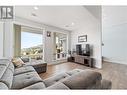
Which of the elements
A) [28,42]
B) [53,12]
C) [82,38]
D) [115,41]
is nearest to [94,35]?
[82,38]

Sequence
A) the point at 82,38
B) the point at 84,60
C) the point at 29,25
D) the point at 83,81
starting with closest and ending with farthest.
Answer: the point at 83,81, the point at 29,25, the point at 84,60, the point at 82,38

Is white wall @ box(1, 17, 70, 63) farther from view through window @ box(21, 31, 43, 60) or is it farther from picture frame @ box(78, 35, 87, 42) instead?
picture frame @ box(78, 35, 87, 42)

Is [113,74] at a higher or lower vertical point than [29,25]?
lower

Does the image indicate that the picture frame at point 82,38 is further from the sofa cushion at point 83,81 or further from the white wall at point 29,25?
the sofa cushion at point 83,81

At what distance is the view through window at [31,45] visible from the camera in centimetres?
555

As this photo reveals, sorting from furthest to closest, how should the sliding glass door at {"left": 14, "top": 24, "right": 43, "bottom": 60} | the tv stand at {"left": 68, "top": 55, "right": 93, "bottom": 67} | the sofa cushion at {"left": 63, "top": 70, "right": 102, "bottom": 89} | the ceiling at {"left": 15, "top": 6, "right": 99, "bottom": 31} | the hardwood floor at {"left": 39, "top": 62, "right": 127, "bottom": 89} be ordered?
the tv stand at {"left": 68, "top": 55, "right": 93, "bottom": 67}, the sliding glass door at {"left": 14, "top": 24, "right": 43, "bottom": 60}, the ceiling at {"left": 15, "top": 6, "right": 99, "bottom": 31}, the hardwood floor at {"left": 39, "top": 62, "right": 127, "bottom": 89}, the sofa cushion at {"left": 63, "top": 70, "right": 102, "bottom": 89}

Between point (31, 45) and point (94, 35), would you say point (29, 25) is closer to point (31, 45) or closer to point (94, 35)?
point (31, 45)

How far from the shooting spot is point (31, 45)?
5.72 metres

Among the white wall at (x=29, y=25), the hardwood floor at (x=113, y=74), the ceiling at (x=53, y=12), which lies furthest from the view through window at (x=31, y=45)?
the hardwood floor at (x=113, y=74)

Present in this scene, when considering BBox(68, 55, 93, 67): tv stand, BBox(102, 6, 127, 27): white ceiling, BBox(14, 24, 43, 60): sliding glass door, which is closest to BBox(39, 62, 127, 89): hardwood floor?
BBox(68, 55, 93, 67): tv stand

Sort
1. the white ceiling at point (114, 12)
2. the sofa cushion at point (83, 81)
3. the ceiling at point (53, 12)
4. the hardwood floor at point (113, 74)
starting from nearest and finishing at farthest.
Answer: the sofa cushion at point (83, 81) < the hardwood floor at point (113, 74) < the ceiling at point (53, 12) < the white ceiling at point (114, 12)

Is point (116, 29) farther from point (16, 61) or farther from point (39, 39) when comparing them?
point (16, 61)

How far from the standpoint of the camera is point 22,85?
179cm

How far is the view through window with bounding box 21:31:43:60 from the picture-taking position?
5551mm
